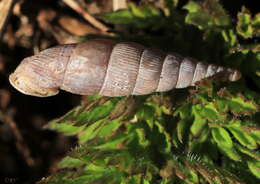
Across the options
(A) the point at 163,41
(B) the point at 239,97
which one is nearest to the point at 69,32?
(A) the point at 163,41

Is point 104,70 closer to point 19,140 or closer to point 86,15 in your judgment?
point 86,15

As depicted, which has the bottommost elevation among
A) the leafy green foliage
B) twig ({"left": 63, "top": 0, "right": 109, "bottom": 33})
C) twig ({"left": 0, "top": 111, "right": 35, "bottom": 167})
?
twig ({"left": 0, "top": 111, "right": 35, "bottom": 167})

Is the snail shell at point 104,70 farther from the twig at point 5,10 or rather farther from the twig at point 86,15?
the twig at point 86,15

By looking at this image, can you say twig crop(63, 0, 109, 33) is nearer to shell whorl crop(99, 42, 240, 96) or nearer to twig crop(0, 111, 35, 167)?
shell whorl crop(99, 42, 240, 96)

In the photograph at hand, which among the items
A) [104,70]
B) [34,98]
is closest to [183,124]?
[104,70]

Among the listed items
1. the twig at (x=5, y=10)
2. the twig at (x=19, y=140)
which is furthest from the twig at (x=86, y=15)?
the twig at (x=19, y=140)

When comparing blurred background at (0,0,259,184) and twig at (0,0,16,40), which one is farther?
blurred background at (0,0,259,184)

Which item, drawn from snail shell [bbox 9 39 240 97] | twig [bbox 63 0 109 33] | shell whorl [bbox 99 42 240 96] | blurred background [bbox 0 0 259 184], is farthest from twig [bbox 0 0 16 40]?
shell whorl [bbox 99 42 240 96]

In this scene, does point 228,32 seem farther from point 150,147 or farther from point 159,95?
point 150,147
